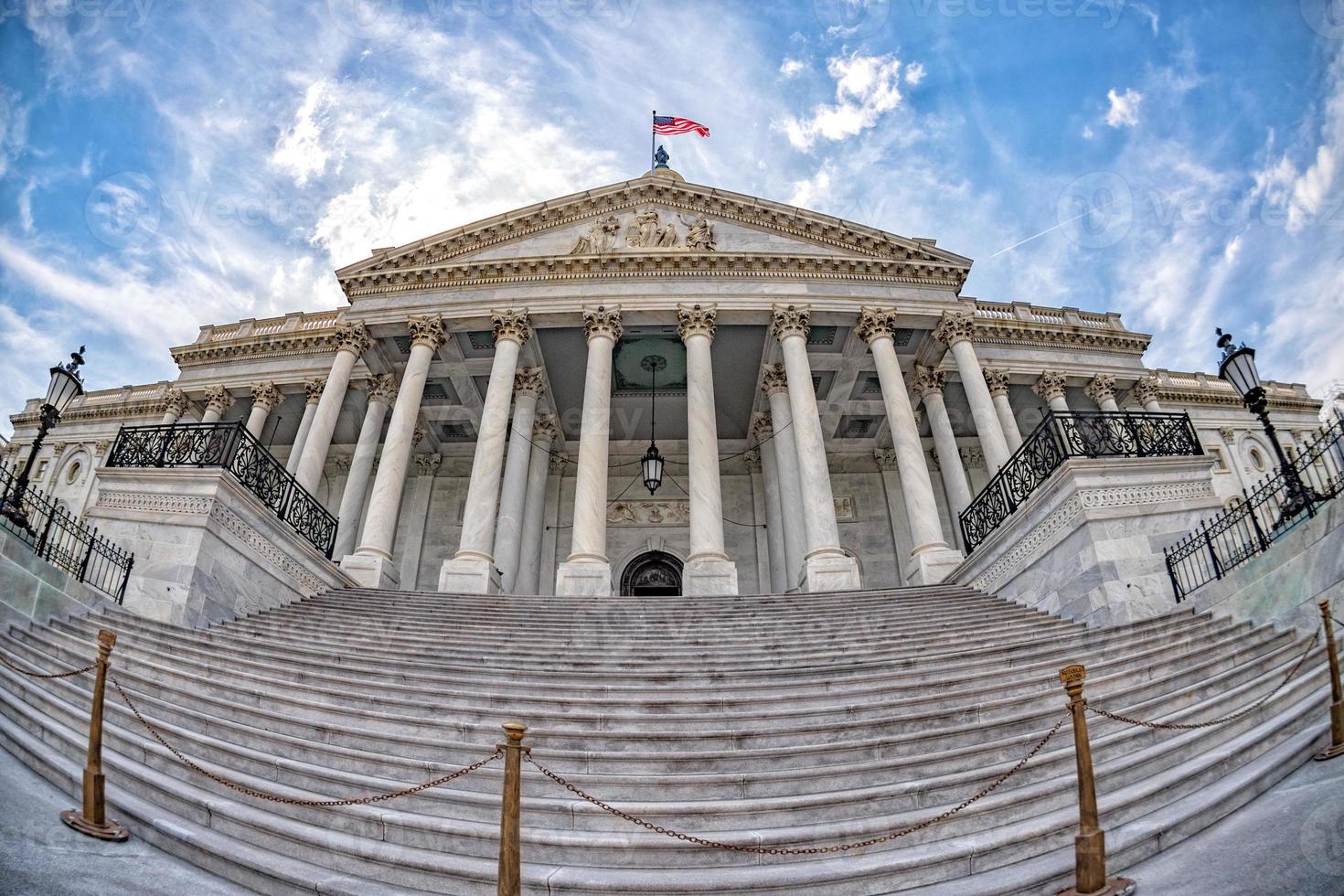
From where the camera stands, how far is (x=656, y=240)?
21.0 metres

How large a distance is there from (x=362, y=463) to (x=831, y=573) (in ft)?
47.6

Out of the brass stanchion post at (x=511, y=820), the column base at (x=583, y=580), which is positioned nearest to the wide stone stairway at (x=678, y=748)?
the brass stanchion post at (x=511, y=820)

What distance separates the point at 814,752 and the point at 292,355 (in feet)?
84.3

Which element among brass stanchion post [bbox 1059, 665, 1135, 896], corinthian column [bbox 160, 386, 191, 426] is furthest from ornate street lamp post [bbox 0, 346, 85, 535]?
corinthian column [bbox 160, 386, 191, 426]

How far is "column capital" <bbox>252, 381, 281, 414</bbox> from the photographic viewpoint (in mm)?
24062

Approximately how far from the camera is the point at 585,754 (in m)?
5.46

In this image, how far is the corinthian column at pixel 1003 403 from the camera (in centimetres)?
2280

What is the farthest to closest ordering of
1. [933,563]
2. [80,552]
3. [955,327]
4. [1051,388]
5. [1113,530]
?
[1051,388] < [955,327] < [933,563] < [80,552] < [1113,530]

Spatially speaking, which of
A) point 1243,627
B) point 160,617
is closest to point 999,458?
point 1243,627

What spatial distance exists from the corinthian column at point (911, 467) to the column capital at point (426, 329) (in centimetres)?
1252

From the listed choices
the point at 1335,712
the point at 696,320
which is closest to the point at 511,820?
the point at 1335,712

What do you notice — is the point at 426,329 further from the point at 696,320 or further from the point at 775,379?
the point at 775,379

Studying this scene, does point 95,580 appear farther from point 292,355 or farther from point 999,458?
point 999,458

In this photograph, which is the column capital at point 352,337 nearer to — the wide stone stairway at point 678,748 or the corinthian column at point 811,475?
the wide stone stairway at point 678,748
